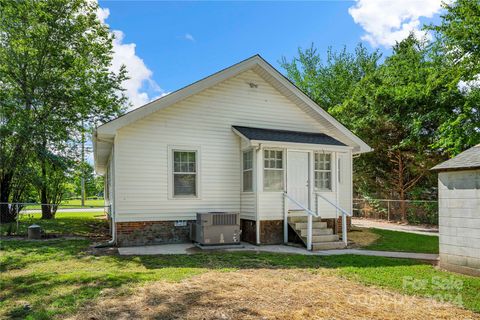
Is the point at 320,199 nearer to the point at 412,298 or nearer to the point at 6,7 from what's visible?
the point at 412,298

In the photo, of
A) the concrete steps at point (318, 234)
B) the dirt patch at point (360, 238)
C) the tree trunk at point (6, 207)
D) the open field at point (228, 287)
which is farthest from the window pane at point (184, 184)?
Result: the tree trunk at point (6, 207)

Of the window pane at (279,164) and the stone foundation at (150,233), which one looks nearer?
the stone foundation at (150,233)

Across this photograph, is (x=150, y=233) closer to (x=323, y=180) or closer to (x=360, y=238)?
(x=323, y=180)

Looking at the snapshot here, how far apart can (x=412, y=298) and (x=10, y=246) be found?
10414 millimetres

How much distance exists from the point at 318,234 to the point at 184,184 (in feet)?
14.5

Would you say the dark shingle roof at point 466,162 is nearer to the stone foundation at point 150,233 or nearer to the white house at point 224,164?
the white house at point 224,164

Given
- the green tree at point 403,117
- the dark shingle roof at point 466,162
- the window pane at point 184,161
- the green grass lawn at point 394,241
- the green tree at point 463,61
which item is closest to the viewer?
the dark shingle roof at point 466,162

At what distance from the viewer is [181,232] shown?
34.7 feet

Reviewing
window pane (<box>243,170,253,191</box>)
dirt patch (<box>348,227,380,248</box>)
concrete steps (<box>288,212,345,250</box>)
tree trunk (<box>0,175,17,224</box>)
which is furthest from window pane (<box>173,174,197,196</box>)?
tree trunk (<box>0,175,17,224</box>)

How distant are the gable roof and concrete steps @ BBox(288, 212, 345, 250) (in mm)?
3888

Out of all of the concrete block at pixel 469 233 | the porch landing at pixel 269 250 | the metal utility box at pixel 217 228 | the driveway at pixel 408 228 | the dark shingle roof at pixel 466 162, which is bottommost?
the driveway at pixel 408 228

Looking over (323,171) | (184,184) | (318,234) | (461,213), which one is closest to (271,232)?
A: (318,234)

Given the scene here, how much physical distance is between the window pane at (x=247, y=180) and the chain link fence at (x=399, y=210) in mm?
10835

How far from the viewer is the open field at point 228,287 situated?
4.51 meters
